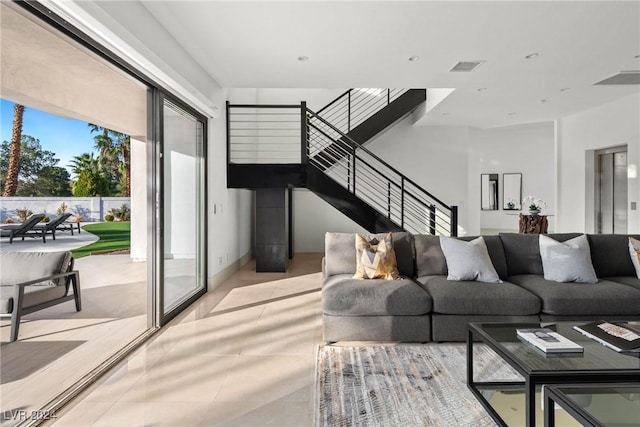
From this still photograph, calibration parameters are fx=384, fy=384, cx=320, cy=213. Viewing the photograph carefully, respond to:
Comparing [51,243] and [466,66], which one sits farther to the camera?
[466,66]

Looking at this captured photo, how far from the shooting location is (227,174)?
6.09m

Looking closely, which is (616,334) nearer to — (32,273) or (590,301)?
(590,301)

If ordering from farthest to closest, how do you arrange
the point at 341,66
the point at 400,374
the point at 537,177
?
the point at 537,177 → the point at 341,66 → the point at 400,374

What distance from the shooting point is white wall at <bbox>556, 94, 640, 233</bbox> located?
5945 millimetres

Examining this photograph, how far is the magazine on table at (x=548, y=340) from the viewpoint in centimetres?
213

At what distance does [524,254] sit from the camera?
399cm

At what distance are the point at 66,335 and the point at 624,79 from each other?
718cm

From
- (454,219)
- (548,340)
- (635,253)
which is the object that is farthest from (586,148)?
(548,340)

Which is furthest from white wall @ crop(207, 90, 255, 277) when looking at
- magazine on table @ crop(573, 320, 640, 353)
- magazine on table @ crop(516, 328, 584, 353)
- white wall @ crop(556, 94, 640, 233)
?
white wall @ crop(556, 94, 640, 233)

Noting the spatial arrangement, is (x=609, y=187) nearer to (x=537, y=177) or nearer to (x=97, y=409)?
(x=537, y=177)

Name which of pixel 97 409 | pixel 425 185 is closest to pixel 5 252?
pixel 97 409

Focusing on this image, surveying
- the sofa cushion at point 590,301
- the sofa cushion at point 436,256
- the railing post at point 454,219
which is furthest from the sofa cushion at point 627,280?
the railing post at point 454,219

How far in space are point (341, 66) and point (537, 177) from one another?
884 cm

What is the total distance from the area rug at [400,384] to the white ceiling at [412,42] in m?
2.86
